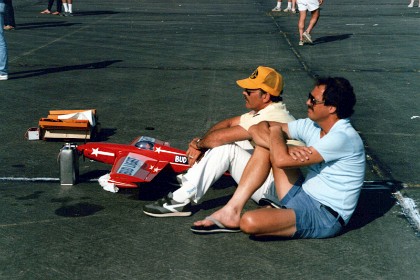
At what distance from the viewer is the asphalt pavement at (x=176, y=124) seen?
5.51m

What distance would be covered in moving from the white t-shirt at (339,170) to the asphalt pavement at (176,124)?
36 cm

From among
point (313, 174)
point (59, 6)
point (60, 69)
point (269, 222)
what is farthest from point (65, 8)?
point (269, 222)

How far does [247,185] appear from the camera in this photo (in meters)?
5.96

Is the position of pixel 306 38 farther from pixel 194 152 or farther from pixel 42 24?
pixel 194 152

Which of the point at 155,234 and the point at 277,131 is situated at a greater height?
the point at 277,131

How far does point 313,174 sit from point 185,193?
110 cm

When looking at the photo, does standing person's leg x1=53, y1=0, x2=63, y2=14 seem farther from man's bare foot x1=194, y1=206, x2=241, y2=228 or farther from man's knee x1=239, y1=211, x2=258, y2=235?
man's knee x1=239, y1=211, x2=258, y2=235

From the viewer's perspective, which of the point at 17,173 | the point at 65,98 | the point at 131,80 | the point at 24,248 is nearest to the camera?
the point at 24,248

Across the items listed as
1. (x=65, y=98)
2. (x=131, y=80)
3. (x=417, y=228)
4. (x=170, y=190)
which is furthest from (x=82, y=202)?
(x=131, y=80)

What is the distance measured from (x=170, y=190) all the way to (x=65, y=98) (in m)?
4.74

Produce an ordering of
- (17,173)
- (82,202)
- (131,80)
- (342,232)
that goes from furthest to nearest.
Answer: (131,80) → (17,173) → (82,202) → (342,232)

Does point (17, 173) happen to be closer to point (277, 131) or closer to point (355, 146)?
point (277, 131)

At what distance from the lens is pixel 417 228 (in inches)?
245

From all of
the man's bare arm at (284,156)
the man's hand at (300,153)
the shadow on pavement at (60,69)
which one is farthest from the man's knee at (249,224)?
the shadow on pavement at (60,69)
